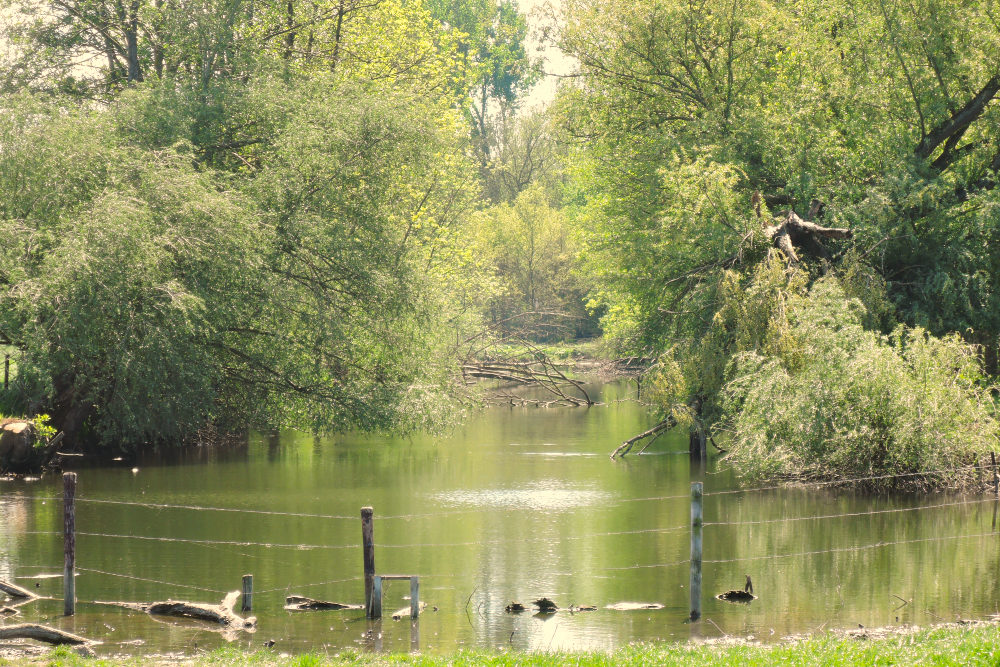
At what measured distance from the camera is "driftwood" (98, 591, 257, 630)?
12.9m

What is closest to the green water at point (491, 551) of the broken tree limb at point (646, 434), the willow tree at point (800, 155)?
the broken tree limb at point (646, 434)

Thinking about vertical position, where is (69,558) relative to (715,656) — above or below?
above

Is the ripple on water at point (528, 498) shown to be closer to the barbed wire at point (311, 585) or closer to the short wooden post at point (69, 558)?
the barbed wire at point (311, 585)

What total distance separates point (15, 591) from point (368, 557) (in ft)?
14.7

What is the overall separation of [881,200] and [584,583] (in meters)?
15.1

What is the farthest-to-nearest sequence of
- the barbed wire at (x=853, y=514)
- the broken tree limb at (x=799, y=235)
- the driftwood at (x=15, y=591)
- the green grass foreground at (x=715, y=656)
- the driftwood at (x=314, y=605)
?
1. the broken tree limb at (x=799, y=235)
2. the barbed wire at (x=853, y=514)
3. the driftwood at (x=314, y=605)
4. the driftwood at (x=15, y=591)
5. the green grass foreground at (x=715, y=656)

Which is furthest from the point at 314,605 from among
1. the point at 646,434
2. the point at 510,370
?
the point at 510,370

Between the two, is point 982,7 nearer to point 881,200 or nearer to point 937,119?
point 937,119

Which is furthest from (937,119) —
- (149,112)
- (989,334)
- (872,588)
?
(149,112)

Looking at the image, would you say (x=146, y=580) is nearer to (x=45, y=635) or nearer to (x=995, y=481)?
(x=45, y=635)

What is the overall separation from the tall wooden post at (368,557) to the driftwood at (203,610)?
4.41 ft

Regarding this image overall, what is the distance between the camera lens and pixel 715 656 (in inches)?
408

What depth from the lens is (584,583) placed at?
15.5 meters

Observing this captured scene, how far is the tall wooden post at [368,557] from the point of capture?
12805 millimetres
